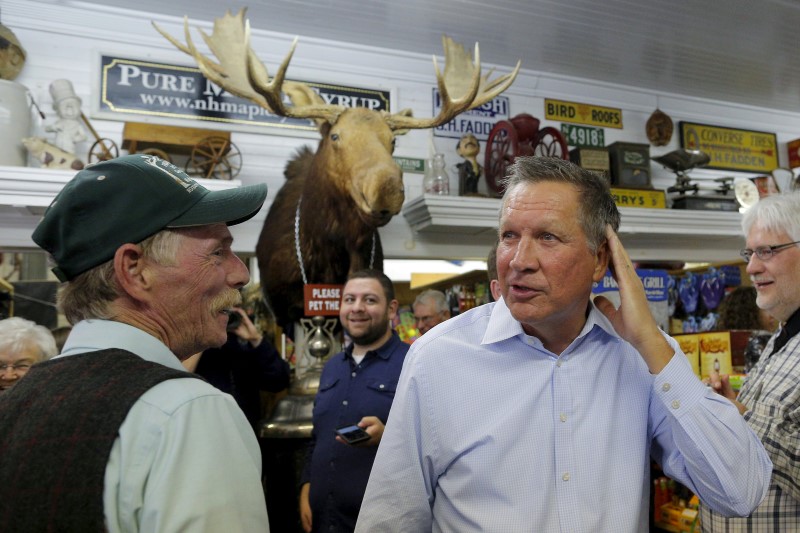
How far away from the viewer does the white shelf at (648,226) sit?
4.36 meters

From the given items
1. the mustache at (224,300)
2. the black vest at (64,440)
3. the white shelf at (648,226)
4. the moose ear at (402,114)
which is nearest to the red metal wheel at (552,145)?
the white shelf at (648,226)

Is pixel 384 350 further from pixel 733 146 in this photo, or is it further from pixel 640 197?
pixel 733 146

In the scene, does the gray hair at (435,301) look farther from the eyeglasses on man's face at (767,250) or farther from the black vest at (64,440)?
the black vest at (64,440)

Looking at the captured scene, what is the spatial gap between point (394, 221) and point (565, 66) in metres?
1.96

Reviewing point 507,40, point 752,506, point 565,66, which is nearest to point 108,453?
point 752,506

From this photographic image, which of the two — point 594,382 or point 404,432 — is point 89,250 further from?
point 594,382

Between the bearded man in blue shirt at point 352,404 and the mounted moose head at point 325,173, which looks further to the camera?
the mounted moose head at point 325,173

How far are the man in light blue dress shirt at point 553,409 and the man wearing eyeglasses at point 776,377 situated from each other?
1.25 ft

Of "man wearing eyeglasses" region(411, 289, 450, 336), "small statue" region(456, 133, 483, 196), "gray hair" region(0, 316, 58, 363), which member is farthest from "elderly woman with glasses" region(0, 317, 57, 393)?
"small statue" region(456, 133, 483, 196)

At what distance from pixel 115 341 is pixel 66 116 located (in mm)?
3331

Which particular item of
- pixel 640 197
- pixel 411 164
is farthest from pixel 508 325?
pixel 640 197

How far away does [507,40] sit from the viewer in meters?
4.77

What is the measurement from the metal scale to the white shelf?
90 millimetres

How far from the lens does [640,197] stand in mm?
5020
